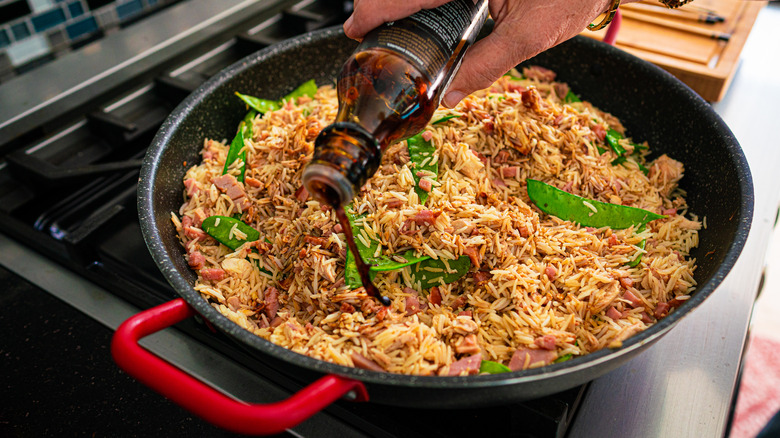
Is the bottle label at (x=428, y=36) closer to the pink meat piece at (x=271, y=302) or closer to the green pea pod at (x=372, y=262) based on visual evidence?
the green pea pod at (x=372, y=262)

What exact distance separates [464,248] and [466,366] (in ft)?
0.78

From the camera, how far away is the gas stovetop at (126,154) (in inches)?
41.2

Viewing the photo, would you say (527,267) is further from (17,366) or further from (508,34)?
(17,366)

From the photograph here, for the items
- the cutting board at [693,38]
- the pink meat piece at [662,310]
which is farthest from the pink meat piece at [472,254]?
the cutting board at [693,38]

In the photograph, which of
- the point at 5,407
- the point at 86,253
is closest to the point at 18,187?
the point at 86,253

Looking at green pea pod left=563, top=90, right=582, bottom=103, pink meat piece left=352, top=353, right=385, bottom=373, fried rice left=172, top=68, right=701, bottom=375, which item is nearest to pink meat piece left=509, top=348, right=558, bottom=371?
fried rice left=172, top=68, right=701, bottom=375

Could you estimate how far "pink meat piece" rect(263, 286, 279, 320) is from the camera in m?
Result: 1.07

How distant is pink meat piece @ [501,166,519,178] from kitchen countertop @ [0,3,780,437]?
0.50 m

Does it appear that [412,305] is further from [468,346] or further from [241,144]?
[241,144]

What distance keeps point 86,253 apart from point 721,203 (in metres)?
1.50

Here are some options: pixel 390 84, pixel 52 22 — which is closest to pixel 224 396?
pixel 390 84

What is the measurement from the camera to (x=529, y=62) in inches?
66.4

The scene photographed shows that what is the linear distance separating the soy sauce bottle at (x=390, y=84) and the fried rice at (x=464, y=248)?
0.12 meters

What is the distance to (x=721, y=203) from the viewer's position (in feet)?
3.92
